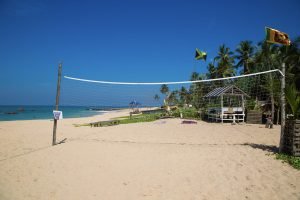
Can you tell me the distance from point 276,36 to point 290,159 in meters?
3.69

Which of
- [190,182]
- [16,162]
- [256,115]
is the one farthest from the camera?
[256,115]

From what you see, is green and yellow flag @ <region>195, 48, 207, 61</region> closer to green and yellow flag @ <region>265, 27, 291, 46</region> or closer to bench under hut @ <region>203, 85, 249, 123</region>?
bench under hut @ <region>203, 85, 249, 123</region>

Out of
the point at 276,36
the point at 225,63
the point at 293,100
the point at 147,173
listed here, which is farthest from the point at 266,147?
the point at 225,63

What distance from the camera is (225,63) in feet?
105

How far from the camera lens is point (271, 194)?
377 centimetres

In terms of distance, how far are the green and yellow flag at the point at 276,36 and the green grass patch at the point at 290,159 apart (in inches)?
135

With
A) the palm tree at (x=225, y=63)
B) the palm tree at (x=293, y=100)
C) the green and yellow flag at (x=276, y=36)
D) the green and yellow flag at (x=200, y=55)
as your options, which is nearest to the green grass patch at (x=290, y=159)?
the palm tree at (x=293, y=100)

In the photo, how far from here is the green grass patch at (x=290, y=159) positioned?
5184mm

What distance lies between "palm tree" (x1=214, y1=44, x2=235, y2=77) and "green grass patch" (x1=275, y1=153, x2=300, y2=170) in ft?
84.9

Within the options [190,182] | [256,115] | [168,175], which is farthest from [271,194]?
[256,115]

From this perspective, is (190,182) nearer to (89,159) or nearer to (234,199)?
(234,199)

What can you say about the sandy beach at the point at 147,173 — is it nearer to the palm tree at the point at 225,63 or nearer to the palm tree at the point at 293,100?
the palm tree at the point at 293,100

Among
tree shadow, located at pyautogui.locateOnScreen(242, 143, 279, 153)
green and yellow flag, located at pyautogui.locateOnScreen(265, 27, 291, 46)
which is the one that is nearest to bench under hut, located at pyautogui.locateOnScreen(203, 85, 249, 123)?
tree shadow, located at pyautogui.locateOnScreen(242, 143, 279, 153)

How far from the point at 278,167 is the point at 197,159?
6.42 ft
